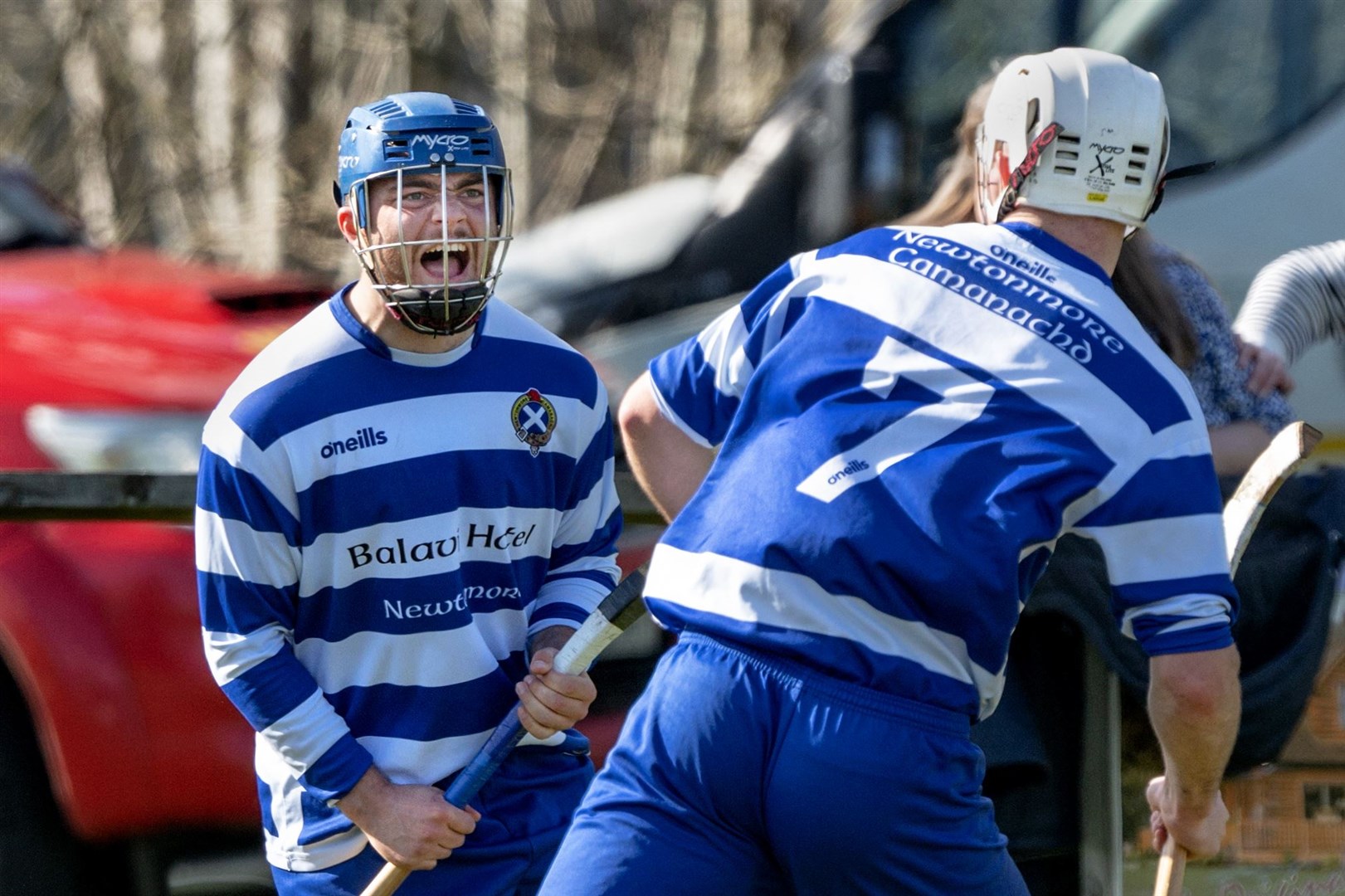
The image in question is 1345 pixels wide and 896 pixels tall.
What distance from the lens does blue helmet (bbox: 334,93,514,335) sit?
8.99 ft

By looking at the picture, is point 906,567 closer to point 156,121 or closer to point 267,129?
point 156,121

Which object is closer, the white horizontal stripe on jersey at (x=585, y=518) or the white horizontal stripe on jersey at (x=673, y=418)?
the white horizontal stripe on jersey at (x=673, y=418)

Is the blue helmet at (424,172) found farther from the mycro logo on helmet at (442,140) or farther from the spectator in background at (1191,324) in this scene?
the spectator in background at (1191,324)

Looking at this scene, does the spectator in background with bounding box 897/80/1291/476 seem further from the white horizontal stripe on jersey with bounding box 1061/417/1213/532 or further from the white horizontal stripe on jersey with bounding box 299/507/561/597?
the white horizontal stripe on jersey with bounding box 299/507/561/597

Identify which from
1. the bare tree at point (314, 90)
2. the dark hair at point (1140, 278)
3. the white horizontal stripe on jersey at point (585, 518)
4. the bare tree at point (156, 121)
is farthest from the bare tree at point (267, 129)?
the white horizontal stripe on jersey at point (585, 518)

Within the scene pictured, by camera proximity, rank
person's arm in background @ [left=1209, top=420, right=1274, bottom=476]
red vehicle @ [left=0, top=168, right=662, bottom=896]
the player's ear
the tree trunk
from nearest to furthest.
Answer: the player's ear → person's arm in background @ [left=1209, top=420, right=1274, bottom=476] → red vehicle @ [left=0, top=168, right=662, bottom=896] → the tree trunk

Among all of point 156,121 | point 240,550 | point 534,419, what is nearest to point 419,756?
point 240,550

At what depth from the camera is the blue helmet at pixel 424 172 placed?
2740mm

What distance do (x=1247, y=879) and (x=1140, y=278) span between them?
1.28 m

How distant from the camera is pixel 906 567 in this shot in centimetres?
243

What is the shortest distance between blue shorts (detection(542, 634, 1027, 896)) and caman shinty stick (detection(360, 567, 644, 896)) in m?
0.20

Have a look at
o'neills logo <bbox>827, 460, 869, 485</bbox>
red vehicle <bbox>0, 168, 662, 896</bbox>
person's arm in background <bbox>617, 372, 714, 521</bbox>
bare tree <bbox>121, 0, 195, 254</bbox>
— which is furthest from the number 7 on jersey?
bare tree <bbox>121, 0, 195, 254</bbox>

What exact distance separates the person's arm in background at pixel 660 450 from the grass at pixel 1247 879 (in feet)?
5.09

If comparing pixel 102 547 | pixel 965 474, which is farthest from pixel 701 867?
pixel 102 547
